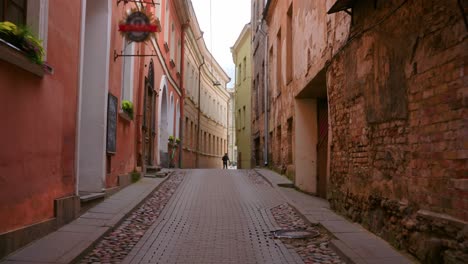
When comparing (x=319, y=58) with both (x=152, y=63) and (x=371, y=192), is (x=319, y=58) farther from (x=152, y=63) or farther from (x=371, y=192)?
(x=152, y=63)

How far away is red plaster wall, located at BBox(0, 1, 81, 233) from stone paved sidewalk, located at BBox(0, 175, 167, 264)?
32 cm

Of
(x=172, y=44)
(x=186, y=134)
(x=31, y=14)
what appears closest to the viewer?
(x=31, y=14)

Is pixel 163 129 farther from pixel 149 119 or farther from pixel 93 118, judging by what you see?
pixel 93 118

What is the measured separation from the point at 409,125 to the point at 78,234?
4.55 meters

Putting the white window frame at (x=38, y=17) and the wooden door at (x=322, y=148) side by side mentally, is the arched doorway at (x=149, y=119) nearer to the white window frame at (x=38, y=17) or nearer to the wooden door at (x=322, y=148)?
the wooden door at (x=322, y=148)

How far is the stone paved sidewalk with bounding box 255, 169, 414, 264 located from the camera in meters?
5.66

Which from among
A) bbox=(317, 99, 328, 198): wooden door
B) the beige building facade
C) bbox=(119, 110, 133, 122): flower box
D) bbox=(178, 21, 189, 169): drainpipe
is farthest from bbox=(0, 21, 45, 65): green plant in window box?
the beige building facade

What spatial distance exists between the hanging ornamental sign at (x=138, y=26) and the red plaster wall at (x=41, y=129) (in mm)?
2420

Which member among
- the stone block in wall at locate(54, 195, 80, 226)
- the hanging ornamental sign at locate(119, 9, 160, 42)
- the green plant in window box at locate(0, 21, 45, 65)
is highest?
the hanging ornamental sign at locate(119, 9, 160, 42)

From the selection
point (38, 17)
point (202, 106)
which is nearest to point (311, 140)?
point (38, 17)

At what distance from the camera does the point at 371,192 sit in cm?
725

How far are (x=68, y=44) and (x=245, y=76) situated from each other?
24906 millimetres

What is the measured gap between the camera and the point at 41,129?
6.36 meters

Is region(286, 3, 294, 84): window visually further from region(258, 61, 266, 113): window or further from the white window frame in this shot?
the white window frame
